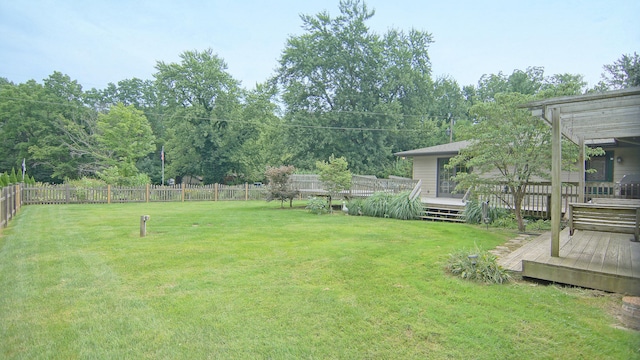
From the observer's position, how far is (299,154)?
2752 cm

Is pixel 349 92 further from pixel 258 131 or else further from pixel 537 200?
pixel 537 200

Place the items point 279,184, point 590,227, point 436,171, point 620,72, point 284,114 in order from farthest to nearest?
point 284,114 < point 620,72 < point 436,171 < point 279,184 < point 590,227

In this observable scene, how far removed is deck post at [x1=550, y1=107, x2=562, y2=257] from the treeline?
21095 millimetres

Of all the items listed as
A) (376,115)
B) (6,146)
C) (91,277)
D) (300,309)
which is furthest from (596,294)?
(6,146)

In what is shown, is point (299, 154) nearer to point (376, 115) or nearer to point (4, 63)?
point (376, 115)

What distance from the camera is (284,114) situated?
29.6m

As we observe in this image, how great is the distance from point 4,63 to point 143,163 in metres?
33.8

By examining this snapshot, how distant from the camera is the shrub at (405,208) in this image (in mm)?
11336

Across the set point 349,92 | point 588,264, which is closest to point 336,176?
point 588,264

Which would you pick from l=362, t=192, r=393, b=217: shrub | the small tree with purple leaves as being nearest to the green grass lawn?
l=362, t=192, r=393, b=217: shrub

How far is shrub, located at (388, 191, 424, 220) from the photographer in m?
11.3

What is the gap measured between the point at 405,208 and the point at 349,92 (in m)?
19.4

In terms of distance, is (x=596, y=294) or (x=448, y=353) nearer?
(x=448, y=353)

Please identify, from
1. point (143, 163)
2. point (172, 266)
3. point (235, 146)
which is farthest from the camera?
point (143, 163)
